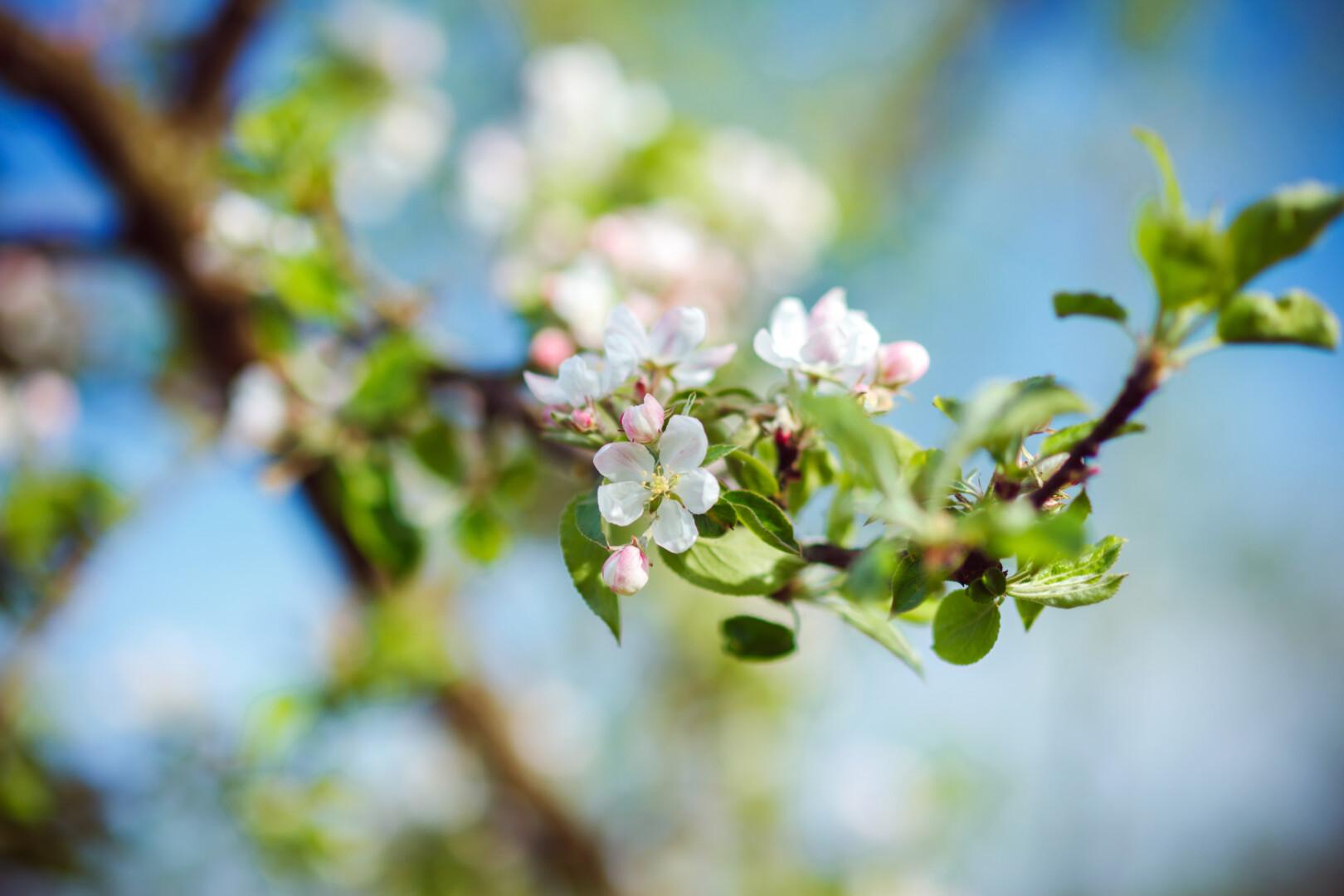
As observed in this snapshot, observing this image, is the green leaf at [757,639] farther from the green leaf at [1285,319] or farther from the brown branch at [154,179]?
the brown branch at [154,179]

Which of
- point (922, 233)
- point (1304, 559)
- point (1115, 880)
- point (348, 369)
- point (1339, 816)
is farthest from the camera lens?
point (1339, 816)

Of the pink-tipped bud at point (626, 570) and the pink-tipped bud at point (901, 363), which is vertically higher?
the pink-tipped bud at point (901, 363)

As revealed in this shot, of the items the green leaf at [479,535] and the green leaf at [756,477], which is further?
the green leaf at [479,535]

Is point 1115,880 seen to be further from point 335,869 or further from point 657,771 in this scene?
point 335,869

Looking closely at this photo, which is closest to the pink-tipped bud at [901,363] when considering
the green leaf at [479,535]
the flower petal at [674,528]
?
the flower petal at [674,528]

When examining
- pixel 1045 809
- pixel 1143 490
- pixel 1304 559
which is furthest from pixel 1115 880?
pixel 1304 559

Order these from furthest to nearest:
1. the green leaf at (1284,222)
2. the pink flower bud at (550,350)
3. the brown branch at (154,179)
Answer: the brown branch at (154,179)
the pink flower bud at (550,350)
the green leaf at (1284,222)
